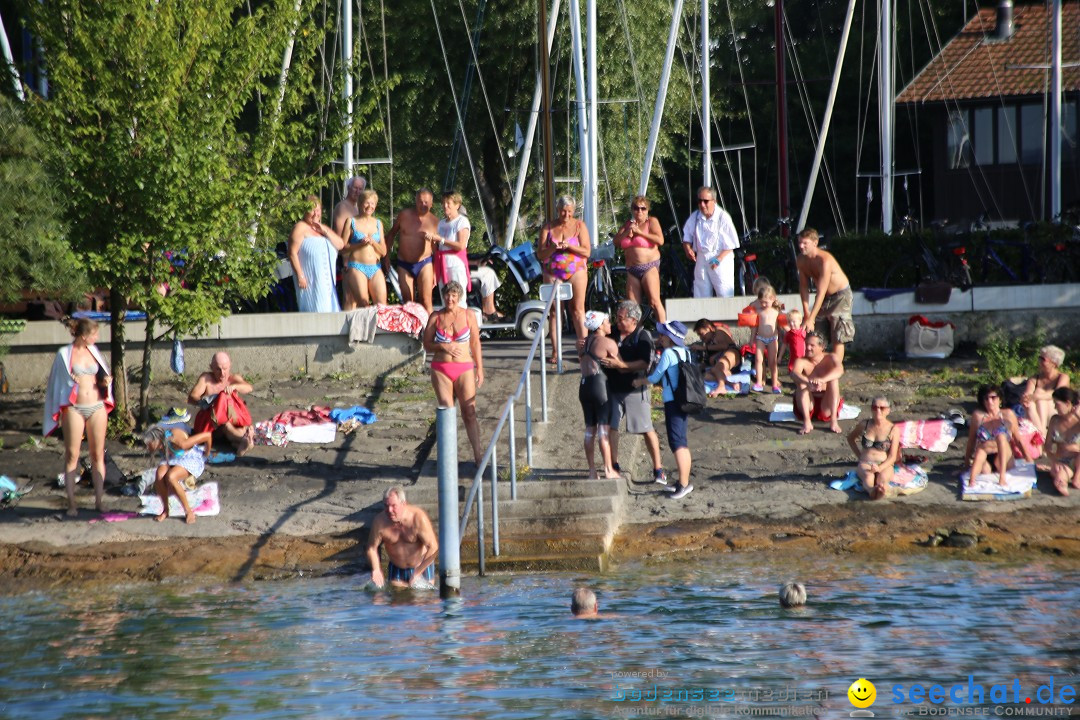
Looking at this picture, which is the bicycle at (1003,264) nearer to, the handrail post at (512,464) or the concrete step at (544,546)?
the handrail post at (512,464)

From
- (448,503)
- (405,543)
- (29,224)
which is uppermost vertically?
(29,224)

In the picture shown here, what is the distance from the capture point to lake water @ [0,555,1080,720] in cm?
893

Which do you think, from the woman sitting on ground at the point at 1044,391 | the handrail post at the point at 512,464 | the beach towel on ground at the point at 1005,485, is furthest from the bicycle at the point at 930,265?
the handrail post at the point at 512,464

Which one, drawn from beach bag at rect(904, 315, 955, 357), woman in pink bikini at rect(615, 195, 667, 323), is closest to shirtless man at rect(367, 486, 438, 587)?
woman in pink bikini at rect(615, 195, 667, 323)

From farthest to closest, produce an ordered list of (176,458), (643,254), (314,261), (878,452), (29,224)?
(314,261)
(643,254)
(29,224)
(176,458)
(878,452)

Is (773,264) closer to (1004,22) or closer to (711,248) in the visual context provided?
(711,248)

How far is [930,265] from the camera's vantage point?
749 inches

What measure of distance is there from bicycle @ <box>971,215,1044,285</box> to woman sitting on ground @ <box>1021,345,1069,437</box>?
17.8 feet

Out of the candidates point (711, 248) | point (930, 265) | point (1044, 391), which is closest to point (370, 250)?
point (711, 248)

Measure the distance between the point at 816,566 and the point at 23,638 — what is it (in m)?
6.31

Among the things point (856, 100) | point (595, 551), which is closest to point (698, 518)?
point (595, 551)

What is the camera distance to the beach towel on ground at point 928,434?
14.3 metres

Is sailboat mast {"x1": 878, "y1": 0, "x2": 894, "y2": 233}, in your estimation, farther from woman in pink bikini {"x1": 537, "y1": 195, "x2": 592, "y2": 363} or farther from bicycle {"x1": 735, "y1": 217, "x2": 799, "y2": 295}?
woman in pink bikini {"x1": 537, "y1": 195, "x2": 592, "y2": 363}

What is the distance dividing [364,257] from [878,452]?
23.7 ft
